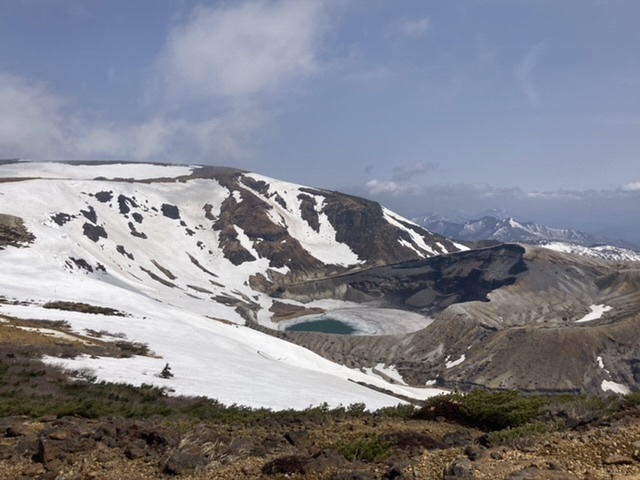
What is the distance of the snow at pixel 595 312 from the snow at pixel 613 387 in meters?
24.8

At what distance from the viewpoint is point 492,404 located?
48.7ft

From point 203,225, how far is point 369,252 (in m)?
57.4

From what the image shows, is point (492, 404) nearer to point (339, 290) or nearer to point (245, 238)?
point (339, 290)

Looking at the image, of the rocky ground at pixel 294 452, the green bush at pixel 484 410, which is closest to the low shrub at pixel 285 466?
the rocky ground at pixel 294 452

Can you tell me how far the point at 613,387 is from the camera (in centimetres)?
7125

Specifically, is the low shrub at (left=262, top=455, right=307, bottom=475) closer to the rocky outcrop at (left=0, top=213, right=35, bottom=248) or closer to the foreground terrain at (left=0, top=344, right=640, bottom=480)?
the foreground terrain at (left=0, top=344, right=640, bottom=480)

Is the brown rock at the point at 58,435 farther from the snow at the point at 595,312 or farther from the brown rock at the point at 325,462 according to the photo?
the snow at the point at 595,312

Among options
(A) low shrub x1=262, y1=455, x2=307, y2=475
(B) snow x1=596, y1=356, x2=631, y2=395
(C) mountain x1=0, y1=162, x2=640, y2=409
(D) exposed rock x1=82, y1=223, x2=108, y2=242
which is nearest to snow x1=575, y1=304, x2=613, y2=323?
(C) mountain x1=0, y1=162, x2=640, y2=409

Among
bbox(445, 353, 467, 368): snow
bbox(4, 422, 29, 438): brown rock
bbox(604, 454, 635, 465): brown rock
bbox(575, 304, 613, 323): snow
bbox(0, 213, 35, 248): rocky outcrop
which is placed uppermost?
bbox(0, 213, 35, 248): rocky outcrop

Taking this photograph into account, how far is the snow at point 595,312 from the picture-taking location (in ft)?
324

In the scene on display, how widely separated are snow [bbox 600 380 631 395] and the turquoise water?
52585 millimetres

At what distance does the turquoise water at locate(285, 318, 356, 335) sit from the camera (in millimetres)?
114531

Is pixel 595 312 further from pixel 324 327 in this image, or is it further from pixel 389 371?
pixel 324 327

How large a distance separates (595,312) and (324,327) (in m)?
56.1
